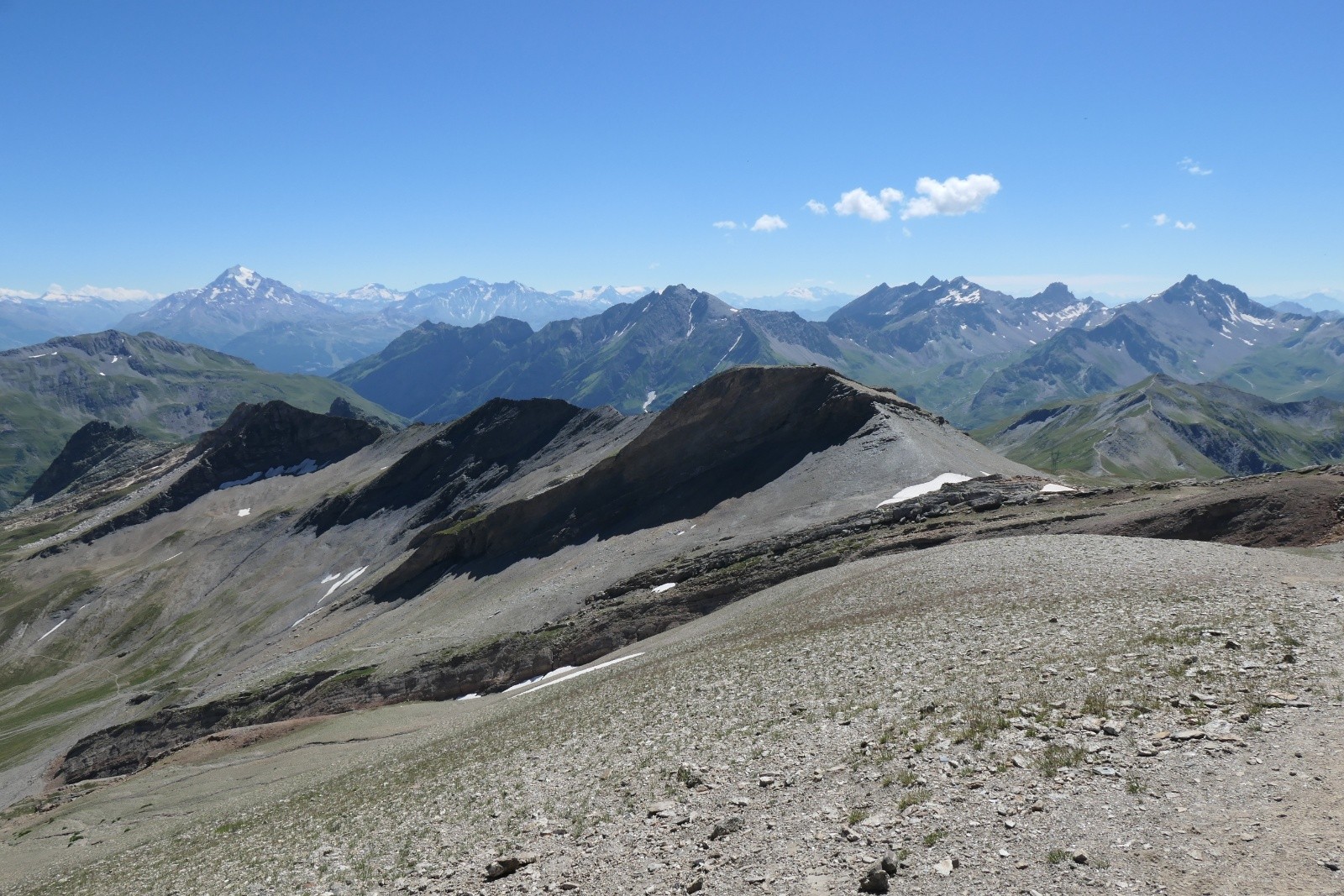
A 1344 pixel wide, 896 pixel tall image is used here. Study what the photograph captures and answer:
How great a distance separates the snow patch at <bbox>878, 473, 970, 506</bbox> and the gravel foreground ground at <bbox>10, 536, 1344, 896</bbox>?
23.3m

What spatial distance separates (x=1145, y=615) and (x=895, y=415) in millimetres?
52905

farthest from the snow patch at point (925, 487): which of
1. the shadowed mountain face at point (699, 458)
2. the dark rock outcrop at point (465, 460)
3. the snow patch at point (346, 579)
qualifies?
the snow patch at point (346, 579)

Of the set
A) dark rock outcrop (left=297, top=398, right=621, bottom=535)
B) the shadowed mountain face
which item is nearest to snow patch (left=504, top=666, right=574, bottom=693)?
the shadowed mountain face

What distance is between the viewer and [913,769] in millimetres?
17047

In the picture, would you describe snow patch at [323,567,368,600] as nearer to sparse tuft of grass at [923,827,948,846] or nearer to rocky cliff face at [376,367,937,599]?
rocky cliff face at [376,367,937,599]

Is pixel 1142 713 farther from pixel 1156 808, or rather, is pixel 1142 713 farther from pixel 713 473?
pixel 713 473

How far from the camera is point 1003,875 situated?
12828 mm

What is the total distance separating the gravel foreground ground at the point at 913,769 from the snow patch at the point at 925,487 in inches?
916

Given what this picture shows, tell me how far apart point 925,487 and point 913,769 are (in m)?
46.1

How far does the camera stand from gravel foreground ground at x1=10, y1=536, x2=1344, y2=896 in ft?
44.3

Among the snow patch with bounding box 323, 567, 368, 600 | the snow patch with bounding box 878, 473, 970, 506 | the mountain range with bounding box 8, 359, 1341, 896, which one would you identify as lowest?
the snow patch with bounding box 323, 567, 368, 600

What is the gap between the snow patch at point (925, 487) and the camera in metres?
58.9

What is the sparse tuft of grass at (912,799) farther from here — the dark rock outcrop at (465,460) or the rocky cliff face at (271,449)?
the rocky cliff face at (271,449)

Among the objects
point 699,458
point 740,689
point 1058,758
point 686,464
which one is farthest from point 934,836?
point 686,464
